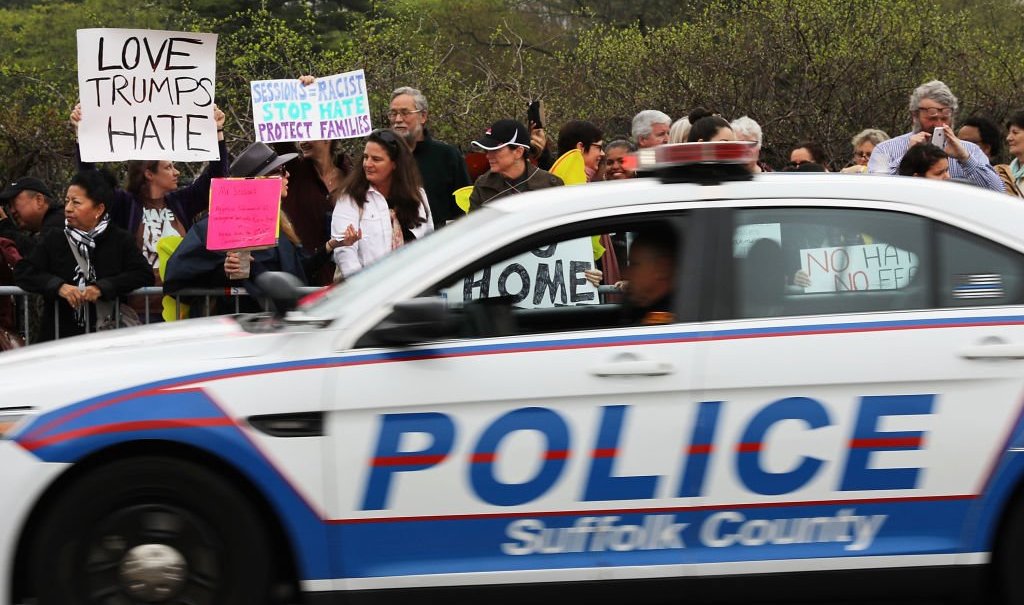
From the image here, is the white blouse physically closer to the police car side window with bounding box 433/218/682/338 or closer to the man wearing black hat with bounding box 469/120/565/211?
Result: the man wearing black hat with bounding box 469/120/565/211

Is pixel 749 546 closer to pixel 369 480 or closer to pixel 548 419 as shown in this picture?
pixel 548 419

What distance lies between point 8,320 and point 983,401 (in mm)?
6709

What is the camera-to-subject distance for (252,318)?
5.73 m

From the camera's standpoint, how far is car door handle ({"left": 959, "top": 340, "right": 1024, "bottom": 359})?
498cm

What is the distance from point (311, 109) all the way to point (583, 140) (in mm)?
1916

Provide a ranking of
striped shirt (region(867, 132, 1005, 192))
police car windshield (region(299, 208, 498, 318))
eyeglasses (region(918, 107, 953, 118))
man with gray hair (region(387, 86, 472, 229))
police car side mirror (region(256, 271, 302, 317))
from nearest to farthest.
Result: police car windshield (region(299, 208, 498, 318))
police car side mirror (region(256, 271, 302, 317))
striped shirt (region(867, 132, 1005, 192))
eyeglasses (region(918, 107, 953, 118))
man with gray hair (region(387, 86, 472, 229))

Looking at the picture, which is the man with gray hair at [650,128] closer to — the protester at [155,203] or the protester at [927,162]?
the protester at [927,162]

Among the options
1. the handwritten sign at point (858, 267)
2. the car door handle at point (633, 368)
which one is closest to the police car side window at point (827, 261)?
the handwritten sign at point (858, 267)

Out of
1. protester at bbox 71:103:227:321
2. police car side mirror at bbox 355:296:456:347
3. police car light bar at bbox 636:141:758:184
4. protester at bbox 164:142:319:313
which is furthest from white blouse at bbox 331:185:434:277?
police car side mirror at bbox 355:296:456:347

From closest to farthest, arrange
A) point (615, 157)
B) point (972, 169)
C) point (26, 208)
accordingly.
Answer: point (972, 169) < point (615, 157) < point (26, 208)

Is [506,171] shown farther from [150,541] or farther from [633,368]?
[150,541]

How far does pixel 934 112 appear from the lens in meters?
10.3

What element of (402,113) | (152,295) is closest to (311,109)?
(402,113)

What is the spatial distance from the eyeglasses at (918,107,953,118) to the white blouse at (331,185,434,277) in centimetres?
374
